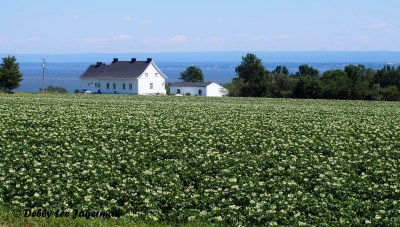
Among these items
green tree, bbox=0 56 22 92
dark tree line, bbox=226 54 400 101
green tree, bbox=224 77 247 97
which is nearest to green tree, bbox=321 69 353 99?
dark tree line, bbox=226 54 400 101

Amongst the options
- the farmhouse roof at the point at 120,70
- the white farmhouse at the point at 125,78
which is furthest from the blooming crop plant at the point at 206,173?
the farmhouse roof at the point at 120,70

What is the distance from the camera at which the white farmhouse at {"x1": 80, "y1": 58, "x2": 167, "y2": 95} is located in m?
98.0

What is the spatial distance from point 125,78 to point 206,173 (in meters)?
83.6

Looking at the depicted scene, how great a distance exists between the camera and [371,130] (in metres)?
25.5

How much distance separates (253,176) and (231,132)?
327 inches

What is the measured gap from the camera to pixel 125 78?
98.0m

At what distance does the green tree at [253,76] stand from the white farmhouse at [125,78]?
1630cm

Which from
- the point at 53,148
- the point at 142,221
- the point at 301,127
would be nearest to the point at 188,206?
the point at 142,221

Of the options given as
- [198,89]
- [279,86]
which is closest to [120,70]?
[198,89]

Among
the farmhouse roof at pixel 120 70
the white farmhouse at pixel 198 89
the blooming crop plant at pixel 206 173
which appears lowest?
the blooming crop plant at pixel 206 173

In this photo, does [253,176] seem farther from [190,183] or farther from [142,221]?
[142,221]

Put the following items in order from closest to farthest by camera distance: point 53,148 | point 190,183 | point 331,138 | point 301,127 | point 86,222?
point 86,222 → point 190,183 → point 53,148 → point 331,138 → point 301,127

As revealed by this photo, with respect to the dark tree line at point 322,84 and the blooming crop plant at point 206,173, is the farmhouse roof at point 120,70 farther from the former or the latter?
the blooming crop plant at point 206,173

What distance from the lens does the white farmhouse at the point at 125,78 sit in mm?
98000
